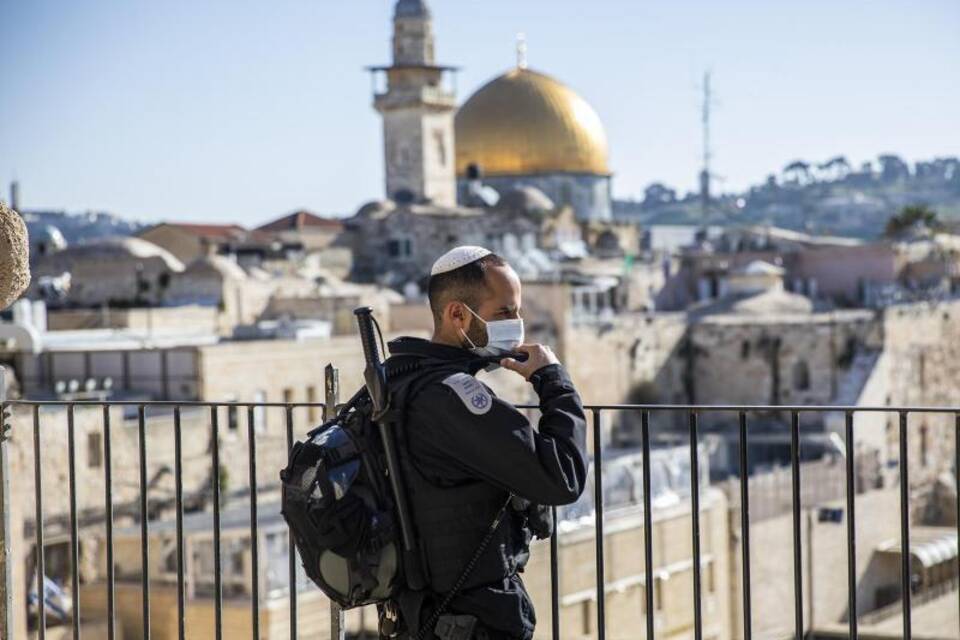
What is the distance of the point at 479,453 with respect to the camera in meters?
3.18

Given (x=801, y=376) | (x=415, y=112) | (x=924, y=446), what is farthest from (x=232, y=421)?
(x=415, y=112)

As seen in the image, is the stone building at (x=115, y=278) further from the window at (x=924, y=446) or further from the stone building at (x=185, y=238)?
the window at (x=924, y=446)

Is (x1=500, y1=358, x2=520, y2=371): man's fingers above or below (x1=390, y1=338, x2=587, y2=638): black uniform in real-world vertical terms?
above

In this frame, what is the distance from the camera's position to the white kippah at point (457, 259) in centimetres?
334

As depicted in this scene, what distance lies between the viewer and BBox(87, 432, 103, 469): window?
765 inches

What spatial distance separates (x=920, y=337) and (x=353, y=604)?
1419 inches

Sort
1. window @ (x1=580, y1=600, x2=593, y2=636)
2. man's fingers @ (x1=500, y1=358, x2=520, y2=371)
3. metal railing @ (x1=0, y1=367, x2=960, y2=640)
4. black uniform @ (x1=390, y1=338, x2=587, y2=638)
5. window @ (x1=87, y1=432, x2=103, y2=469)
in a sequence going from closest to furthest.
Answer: black uniform @ (x1=390, y1=338, x2=587, y2=638) → man's fingers @ (x1=500, y1=358, x2=520, y2=371) → metal railing @ (x1=0, y1=367, x2=960, y2=640) → window @ (x1=580, y1=600, x2=593, y2=636) → window @ (x1=87, y1=432, x2=103, y2=469)

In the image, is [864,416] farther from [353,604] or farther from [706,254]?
[353,604]

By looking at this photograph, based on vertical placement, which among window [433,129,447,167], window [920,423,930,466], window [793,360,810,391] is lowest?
window [920,423,930,466]

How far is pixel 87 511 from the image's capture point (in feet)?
64.2

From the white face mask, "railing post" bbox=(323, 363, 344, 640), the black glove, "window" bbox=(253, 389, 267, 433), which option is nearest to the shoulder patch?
the white face mask

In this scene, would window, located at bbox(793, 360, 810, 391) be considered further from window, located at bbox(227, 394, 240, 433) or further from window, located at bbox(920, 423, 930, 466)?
window, located at bbox(227, 394, 240, 433)

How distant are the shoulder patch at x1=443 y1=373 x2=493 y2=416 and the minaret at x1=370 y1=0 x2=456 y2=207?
45.2m

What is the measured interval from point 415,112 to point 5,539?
4498 cm
